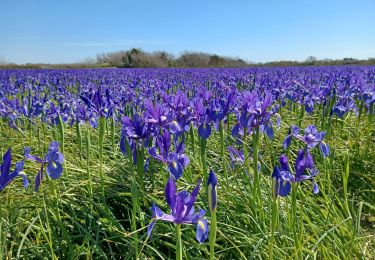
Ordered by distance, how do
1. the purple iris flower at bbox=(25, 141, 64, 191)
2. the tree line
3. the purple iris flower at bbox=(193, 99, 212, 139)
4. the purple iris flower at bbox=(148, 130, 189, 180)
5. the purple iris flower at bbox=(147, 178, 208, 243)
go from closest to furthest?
the purple iris flower at bbox=(147, 178, 208, 243) → the purple iris flower at bbox=(25, 141, 64, 191) → the purple iris flower at bbox=(148, 130, 189, 180) → the purple iris flower at bbox=(193, 99, 212, 139) → the tree line

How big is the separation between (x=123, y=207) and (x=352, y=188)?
2.22m

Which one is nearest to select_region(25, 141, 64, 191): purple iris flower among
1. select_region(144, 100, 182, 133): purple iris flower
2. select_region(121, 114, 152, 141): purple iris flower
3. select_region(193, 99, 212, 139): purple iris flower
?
select_region(121, 114, 152, 141): purple iris flower

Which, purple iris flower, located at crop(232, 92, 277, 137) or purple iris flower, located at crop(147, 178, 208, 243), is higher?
purple iris flower, located at crop(232, 92, 277, 137)

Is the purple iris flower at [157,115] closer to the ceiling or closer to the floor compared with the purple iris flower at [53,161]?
closer to the ceiling

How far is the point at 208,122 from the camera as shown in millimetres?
2516

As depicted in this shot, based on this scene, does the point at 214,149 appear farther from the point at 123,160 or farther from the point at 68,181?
the point at 68,181

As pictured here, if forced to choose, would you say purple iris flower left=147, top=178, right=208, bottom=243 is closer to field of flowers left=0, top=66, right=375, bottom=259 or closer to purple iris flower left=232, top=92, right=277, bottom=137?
field of flowers left=0, top=66, right=375, bottom=259

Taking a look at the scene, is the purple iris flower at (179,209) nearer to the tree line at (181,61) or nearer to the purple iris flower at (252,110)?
the purple iris flower at (252,110)

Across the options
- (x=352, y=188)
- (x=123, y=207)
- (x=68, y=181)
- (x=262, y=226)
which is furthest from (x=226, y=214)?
(x=352, y=188)

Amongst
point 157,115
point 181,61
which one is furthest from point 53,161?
point 181,61

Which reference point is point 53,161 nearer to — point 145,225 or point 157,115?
point 157,115

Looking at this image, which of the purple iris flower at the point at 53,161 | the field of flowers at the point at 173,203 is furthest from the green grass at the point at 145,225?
the purple iris flower at the point at 53,161

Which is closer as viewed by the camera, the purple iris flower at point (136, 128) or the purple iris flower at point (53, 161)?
the purple iris flower at point (53, 161)

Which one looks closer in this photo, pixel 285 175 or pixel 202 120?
pixel 285 175
